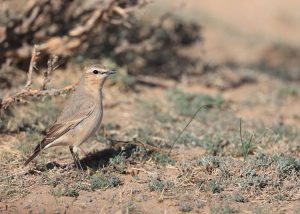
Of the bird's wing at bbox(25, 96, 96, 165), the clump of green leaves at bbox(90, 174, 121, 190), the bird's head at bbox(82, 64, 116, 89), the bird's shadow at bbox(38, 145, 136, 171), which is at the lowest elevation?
the bird's shadow at bbox(38, 145, 136, 171)

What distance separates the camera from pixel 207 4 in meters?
19.8

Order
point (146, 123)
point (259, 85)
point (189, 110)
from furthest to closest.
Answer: point (259, 85) < point (189, 110) < point (146, 123)

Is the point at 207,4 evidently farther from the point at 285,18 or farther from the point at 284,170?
the point at 284,170

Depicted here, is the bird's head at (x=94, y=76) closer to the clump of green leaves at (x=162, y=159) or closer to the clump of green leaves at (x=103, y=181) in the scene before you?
the clump of green leaves at (x=162, y=159)

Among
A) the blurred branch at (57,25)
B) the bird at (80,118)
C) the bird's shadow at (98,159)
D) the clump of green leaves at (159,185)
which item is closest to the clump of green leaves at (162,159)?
the bird's shadow at (98,159)

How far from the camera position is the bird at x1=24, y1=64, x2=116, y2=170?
709cm

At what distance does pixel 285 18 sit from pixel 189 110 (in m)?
10.6

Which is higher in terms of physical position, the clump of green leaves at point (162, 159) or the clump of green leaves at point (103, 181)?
the clump of green leaves at point (103, 181)

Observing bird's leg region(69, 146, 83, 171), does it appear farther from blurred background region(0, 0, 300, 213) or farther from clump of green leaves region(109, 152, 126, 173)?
clump of green leaves region(109, 152, 126, 173)

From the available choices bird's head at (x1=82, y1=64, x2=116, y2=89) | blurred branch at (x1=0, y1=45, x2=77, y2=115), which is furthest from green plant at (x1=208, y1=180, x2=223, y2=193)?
blurred branch at (x1=0, y1=45, x2=77, y2=115)

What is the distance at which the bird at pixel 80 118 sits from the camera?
23.2 feet

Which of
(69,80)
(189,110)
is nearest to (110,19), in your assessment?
(69,80)

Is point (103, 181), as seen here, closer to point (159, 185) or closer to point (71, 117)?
point (159, 185)

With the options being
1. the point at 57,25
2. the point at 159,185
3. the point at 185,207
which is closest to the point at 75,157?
the point at 159,185
